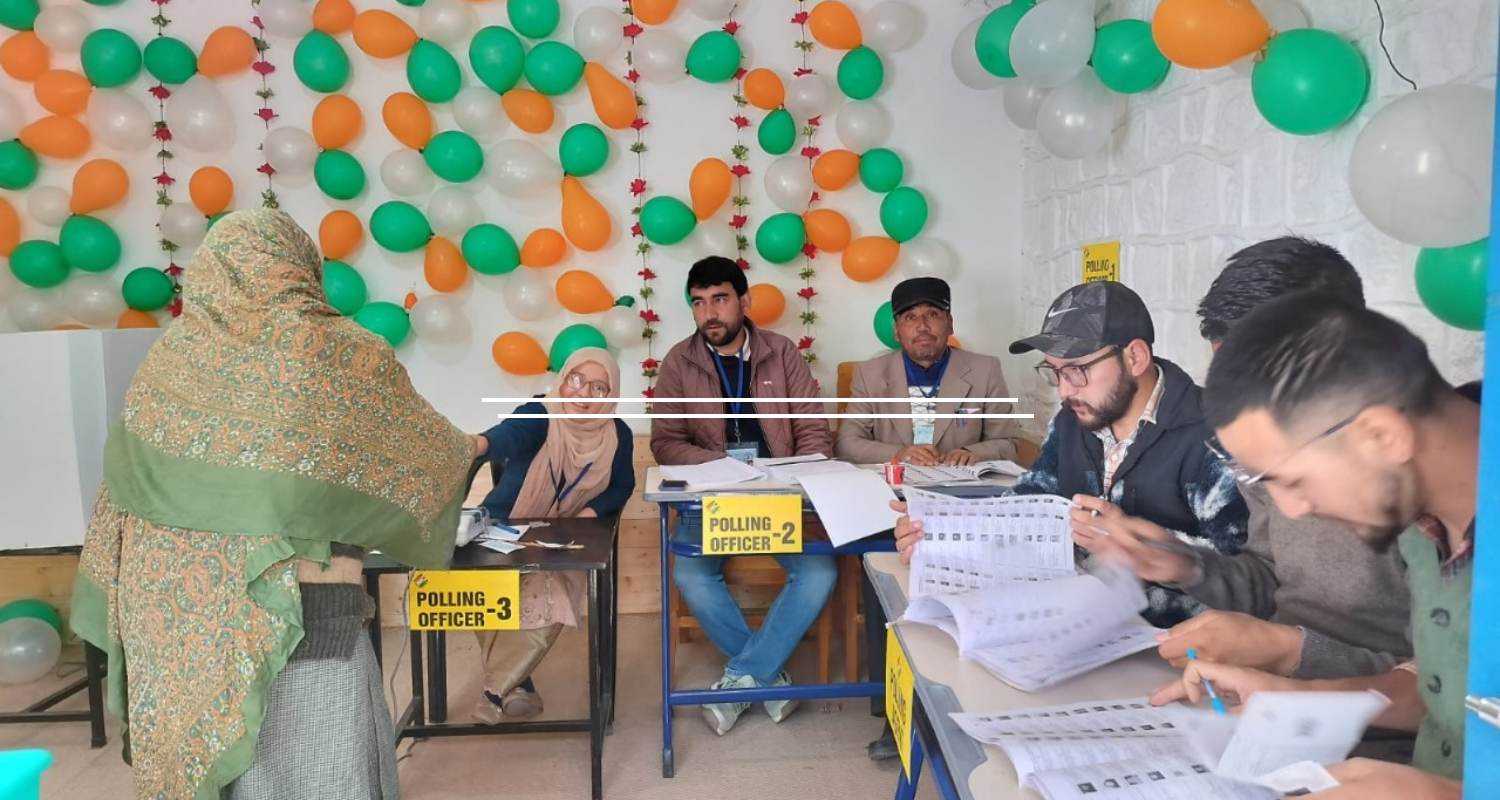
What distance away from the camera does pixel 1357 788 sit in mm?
752

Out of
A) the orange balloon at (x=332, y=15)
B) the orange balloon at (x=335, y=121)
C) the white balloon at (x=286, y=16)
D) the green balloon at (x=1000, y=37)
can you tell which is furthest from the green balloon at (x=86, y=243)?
the green balloon at (x=1000, y=37)

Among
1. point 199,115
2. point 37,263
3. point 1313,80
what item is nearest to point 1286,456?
point 1313,80

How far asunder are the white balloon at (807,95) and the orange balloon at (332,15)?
165cm

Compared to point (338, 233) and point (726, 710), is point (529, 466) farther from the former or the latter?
point (338, 233)

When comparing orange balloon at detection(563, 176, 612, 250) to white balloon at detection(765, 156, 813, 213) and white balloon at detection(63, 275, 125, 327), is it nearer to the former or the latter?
white balloon at detection(765, 156, 813, 213)

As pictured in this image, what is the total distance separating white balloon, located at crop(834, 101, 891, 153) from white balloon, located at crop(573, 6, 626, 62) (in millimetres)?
892

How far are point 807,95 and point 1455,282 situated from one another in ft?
8.87

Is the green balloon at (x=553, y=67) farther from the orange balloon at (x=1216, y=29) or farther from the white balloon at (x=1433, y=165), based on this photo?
the white balloon at (x=1433, y=165)

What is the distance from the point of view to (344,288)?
375 cm

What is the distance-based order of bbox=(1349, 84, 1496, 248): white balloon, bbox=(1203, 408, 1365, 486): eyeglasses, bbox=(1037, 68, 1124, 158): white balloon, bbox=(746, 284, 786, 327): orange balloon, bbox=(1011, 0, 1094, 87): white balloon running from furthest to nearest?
bbox=(746, 284, 786, 327): orange balloon
bbox=(1037, 68, 1124, 158): white balloon
bbox=(1011, 0, 1094, 87): white balloon
bbox=(1349, 84, 1496, 248): white balloon
bbox=(1203, 408, 1365, 486): eyeglasses

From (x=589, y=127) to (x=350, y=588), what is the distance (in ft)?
8.01

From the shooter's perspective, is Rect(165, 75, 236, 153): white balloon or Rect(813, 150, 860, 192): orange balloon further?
Rect(813, 150, 860, 192): orange balloon

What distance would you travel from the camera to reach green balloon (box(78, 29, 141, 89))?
11.8ft

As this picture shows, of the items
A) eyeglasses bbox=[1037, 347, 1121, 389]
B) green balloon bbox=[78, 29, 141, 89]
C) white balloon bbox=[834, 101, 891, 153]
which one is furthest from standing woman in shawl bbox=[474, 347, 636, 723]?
green balloon bbox=[78, 29, 141, 89]
